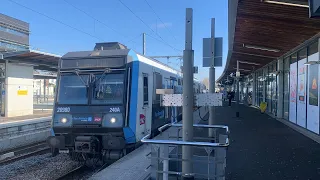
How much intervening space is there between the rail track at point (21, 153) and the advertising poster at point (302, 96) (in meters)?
9.46

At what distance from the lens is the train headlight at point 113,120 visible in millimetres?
6969

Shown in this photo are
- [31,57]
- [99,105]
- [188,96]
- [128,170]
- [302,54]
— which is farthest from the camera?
[31,57]

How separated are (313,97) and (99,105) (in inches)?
283

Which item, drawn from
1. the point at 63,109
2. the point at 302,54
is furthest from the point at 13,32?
the point at 302,54

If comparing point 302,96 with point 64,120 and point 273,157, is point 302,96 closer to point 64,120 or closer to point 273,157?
point 273,157

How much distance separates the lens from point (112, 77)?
7.33m

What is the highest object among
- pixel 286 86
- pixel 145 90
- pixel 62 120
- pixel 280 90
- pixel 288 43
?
pixel 288 43

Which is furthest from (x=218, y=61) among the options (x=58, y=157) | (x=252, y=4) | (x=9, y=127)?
(x=9, y=127)

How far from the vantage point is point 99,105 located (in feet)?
23.5

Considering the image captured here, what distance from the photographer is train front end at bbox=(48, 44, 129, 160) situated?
694 cm

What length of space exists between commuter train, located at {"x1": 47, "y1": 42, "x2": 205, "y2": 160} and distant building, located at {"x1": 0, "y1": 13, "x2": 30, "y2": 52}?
154 ft

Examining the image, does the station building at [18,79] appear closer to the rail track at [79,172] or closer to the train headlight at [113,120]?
the rail track at [79,172]

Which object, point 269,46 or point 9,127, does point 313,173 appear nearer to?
point 269,46

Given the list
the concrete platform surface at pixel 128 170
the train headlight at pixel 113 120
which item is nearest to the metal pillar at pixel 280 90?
the concrete platform surface at pixel 128 170
